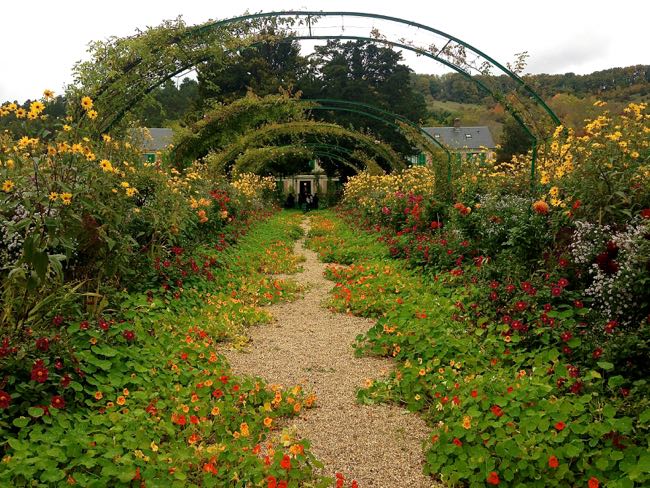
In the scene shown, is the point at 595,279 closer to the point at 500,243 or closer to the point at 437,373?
the point at 437,373

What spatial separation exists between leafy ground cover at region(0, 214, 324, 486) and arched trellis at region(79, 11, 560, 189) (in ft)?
10.7

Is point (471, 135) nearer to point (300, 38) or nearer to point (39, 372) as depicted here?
point (300, 38)

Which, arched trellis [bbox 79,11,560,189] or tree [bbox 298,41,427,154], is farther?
tree [bbox 298,41,427,154]

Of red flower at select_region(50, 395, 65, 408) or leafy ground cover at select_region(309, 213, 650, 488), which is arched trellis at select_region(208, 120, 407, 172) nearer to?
leafy ground cover at select_region(309, 213, 650, 488)

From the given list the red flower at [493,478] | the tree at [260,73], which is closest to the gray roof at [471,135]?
the tree at [260,73]

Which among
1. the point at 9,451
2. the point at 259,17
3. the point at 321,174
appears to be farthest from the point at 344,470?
the point at 321,174

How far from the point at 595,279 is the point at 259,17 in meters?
5.16

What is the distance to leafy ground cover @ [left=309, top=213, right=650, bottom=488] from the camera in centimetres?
222

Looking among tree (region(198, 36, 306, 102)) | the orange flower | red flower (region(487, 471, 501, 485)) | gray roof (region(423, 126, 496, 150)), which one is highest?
tree (region(198, 36, 306, 102))

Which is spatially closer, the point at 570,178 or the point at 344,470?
the point at 344,470

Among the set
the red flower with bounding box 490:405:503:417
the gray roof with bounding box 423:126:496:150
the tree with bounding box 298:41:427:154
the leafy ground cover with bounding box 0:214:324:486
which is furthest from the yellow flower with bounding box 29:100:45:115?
the gray roof with bounding box 423:126:496:150

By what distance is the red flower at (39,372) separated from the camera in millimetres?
2430

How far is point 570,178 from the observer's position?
4.29 metres

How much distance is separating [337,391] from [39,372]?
1.84 meters
